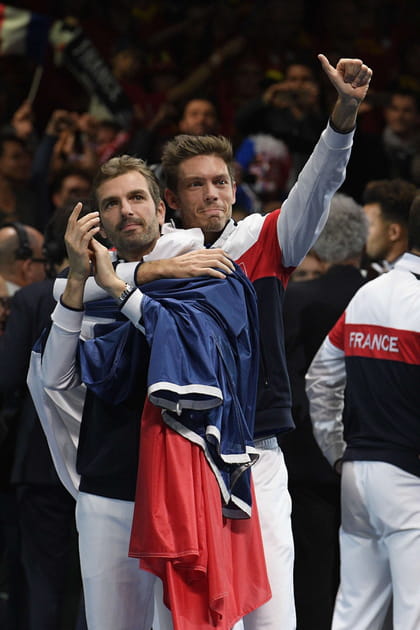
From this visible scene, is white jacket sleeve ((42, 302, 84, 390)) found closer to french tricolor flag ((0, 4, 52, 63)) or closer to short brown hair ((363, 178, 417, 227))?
short brown hair ((363, 178, 417, 227))

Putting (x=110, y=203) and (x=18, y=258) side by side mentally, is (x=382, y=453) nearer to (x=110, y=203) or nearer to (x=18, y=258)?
(x=110, y=203)

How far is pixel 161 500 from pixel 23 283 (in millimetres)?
2534

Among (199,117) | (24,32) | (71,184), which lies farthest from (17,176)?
(24,32)

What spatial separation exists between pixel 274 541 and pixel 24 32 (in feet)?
20.3

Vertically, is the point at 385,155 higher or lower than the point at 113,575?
higher

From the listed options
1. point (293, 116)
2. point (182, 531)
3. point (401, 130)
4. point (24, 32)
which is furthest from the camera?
point (24, 32)

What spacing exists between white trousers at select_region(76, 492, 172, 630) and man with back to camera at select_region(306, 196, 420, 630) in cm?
118

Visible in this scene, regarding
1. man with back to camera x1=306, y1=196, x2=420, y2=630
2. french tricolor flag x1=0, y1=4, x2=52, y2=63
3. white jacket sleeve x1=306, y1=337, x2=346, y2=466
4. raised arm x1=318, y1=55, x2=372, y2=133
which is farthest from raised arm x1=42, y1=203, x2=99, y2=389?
french tricolor flag x1=0, y1=4, x2=52, y2=63

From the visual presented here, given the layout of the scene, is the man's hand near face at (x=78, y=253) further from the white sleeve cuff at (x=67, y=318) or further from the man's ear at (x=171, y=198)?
the man's ear at (x=171, y=198)

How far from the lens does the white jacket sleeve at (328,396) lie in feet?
15.0

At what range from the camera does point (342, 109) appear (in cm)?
342

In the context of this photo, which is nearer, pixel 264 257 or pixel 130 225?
pixel 130 225

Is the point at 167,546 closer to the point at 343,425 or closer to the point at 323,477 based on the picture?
the point at 343,425

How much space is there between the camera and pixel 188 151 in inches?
153
